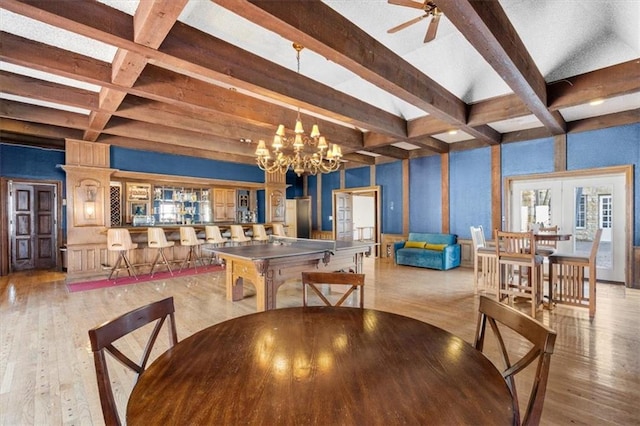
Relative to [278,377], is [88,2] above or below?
above

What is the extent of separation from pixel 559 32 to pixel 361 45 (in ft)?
7.32

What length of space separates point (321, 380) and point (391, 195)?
799 cm

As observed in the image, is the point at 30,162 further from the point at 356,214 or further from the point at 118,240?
the point at 356,214

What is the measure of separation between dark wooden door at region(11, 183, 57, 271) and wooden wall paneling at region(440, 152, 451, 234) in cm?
928

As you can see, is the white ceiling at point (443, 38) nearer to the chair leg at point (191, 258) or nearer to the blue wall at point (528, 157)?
the blue wall at point (528, 157)

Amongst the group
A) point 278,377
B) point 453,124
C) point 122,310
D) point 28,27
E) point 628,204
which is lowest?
point 122,310

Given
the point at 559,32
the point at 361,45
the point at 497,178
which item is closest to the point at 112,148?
the point at 361,45

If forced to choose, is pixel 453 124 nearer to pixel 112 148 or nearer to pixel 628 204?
pixel 628 204

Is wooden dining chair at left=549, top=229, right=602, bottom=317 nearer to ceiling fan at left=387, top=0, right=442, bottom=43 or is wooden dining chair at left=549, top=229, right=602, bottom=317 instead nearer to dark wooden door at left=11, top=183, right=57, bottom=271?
ceiling fan at left=387, top=0, right=442, bottom=43

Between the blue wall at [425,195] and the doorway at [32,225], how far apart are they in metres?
8.60

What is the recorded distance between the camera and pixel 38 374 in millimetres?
2486

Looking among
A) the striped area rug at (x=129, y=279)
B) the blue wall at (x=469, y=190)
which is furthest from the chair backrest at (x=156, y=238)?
the blue wall at (x=469, y=190)

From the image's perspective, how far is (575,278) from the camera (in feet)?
13.1

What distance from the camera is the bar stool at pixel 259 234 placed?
8328 millimetres
